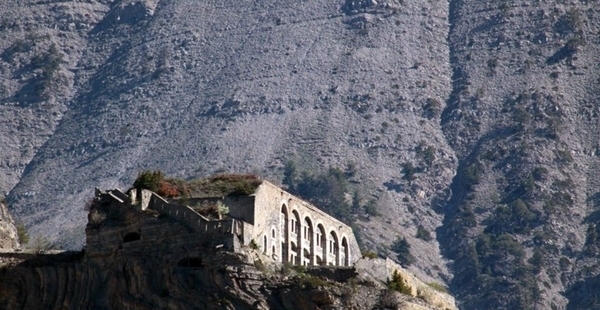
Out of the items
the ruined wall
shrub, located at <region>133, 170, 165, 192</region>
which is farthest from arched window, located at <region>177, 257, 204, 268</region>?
shrub, located at <region>133, 170, 165, 192</region>

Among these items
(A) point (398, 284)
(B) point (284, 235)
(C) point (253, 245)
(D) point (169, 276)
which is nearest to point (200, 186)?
(B) point (284, 235)

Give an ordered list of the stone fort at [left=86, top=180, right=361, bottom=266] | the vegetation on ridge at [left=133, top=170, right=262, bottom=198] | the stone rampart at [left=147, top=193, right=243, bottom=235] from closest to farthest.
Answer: the stone rampart at [left=147, top=193, right=243, bottom=235]
the stone fort at [left=86, top=180, right=361, bottom=266]
the vegetation on ridge at [left=133, top=170, right=262, bottom=198]

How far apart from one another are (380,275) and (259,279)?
828cm

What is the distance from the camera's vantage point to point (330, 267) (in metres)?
100

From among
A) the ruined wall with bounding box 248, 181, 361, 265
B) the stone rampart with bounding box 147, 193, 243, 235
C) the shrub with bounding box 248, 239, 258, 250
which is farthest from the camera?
the ruined wall with bounding box 248, 181, 361, 265

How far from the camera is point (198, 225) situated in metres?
97.9

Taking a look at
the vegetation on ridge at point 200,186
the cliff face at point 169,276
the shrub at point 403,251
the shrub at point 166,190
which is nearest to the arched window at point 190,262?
the cliff face at point 169,276

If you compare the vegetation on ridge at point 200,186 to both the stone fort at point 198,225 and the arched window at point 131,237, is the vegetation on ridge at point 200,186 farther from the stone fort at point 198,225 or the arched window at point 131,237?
the arched window at point 131,237

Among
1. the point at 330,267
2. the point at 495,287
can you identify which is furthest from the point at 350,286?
the point at 495,287

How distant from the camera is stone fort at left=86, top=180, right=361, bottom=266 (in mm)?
97750

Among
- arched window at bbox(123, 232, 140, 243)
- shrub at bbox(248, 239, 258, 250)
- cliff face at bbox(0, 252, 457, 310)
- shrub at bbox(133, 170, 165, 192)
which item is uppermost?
shrub at bbox(133, 170, 165, 192)

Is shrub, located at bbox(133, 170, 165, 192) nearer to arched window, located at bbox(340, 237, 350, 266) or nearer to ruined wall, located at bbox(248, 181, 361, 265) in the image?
ruined wall, located at bbox(248, 181, 361, 265)

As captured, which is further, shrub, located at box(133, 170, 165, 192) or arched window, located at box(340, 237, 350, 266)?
arched window, located at box(340, 237, 350, 266)

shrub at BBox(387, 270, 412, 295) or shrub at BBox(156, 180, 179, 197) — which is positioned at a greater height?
shrub at BBox(156, 180, 179, 197)
